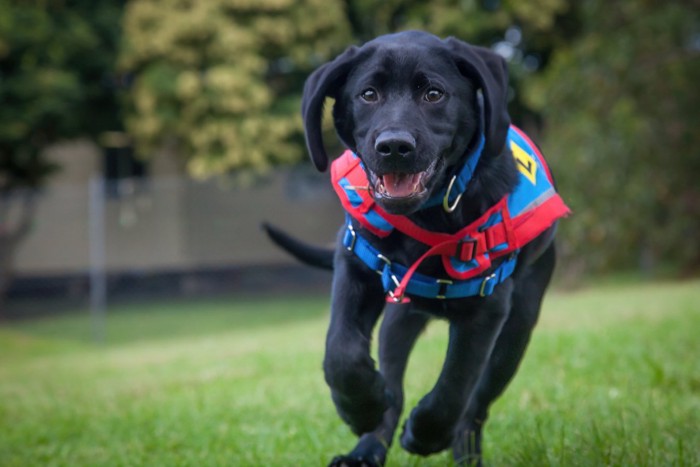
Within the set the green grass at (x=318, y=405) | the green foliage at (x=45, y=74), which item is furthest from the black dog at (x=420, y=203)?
the green foliage at (x=45, y=74)

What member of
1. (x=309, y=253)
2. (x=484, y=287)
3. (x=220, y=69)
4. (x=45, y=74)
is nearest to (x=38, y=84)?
(x=45, y=74)

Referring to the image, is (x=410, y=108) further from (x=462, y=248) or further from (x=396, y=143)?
(x=462, y=248)

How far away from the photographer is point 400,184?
2.83 metres

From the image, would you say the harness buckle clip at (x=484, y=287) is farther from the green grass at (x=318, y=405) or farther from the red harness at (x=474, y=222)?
the green grass at (x=318, y=405)

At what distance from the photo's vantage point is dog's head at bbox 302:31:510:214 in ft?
9.12

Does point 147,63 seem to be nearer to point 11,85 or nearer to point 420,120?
point 11,85

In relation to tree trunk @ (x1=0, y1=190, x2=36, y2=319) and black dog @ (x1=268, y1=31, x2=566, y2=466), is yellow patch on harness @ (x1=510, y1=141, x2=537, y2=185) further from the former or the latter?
tree trunk @ (x1=0, y1=190, x2=36, y2=319)

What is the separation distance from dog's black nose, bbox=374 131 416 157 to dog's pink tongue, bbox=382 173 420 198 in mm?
105

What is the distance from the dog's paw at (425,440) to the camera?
312cm

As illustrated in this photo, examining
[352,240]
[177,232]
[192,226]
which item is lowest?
[177,232]

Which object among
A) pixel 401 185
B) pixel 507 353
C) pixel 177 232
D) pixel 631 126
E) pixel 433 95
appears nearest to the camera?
pixel 401 185

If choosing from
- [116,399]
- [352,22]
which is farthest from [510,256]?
[352,22]

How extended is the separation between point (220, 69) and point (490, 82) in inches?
657

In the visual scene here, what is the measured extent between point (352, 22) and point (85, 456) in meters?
18.5
